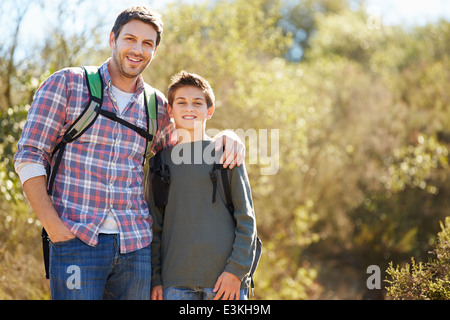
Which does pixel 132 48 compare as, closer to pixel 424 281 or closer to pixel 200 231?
pixel 200 231

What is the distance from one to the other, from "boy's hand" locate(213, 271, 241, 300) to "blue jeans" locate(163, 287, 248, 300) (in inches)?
1.7

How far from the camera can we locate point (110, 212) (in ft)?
8.78

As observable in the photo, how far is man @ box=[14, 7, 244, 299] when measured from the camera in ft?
8.37

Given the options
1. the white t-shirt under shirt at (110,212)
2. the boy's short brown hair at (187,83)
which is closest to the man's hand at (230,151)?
the boy's short brown hair at (187,83)

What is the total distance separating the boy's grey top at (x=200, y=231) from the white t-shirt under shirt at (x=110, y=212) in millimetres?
313

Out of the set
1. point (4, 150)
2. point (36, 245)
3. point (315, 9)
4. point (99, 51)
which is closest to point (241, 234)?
point (36, 245)

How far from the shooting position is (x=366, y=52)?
20.7 meters

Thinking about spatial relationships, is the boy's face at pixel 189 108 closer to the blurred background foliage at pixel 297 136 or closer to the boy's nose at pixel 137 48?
the boy's nose at pixel 137 48

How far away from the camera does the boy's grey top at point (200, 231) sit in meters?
2.77

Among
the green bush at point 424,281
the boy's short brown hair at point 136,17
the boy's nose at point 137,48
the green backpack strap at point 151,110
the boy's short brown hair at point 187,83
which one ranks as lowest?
the green bush at point 424,281

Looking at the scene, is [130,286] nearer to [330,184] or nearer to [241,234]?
[241,234]

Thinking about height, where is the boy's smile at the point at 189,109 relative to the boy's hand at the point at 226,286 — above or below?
above
